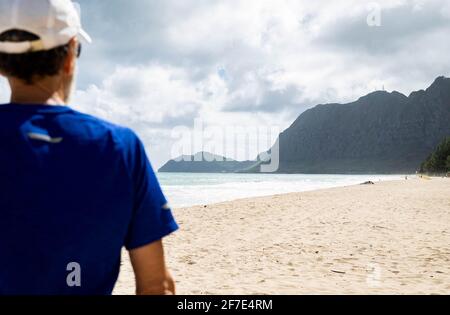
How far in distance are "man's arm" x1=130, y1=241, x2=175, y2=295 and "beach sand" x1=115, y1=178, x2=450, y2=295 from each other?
4806 mm

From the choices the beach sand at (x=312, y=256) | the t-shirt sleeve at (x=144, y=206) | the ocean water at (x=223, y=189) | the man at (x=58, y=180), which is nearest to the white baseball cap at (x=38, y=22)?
the man at (x=58, y=180)

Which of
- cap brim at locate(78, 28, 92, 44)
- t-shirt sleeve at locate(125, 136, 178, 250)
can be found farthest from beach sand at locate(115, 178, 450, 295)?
cap brim at locate(78, 28, 92, 44)

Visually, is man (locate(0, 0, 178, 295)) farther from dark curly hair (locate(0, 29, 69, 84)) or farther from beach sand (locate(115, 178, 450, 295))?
beach sand (locate(115, 178, 450, 295))

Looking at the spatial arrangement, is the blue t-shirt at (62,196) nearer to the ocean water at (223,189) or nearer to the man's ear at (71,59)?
the man's ear at (71,59)

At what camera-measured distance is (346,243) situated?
10375 mm

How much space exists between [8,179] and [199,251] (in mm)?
8857

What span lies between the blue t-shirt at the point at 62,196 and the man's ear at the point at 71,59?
0.21 meters

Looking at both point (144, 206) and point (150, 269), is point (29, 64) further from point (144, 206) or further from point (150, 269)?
point (150, 269)

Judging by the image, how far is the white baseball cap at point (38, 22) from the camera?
4.04 ft

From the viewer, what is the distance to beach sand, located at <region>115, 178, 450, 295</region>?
20.9 feet

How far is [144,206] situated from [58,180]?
0.28m

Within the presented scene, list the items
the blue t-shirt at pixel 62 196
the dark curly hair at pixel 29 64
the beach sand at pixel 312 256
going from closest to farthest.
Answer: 1. the blue t-shirt at pixel 62 196
2. the dark curly hair at pixel 29 64
3. the beach sand at pixel 312 256
